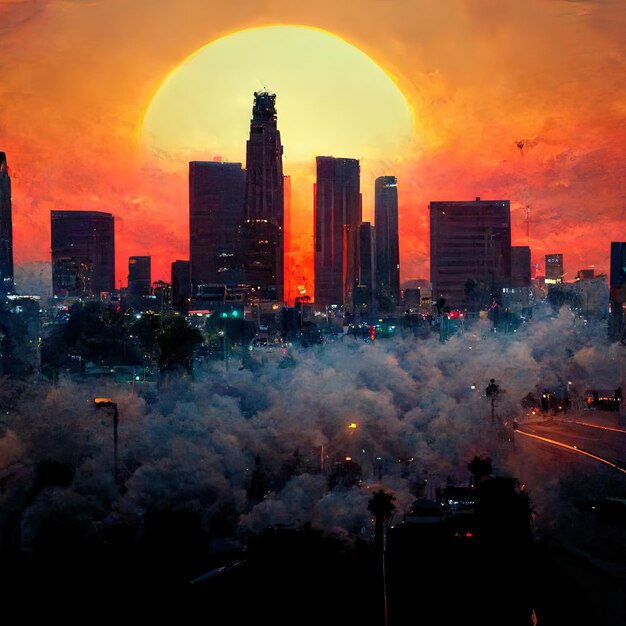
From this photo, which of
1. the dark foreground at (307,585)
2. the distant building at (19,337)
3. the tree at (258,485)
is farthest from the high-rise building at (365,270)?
the dark foreground at (307,585)

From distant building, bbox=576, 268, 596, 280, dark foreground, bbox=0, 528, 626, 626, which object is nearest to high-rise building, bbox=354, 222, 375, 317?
distant building, bbox=576, 268, 596, 280

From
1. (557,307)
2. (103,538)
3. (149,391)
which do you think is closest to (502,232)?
(557,307)

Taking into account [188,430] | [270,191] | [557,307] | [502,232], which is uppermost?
[270,191]

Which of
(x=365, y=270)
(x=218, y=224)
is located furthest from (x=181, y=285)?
(x=365, y=270)

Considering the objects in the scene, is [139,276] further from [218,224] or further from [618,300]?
[618,300]

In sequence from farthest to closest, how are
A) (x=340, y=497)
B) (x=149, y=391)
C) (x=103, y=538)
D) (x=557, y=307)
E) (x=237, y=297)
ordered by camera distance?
(x=237, y=297) < (x=557, y=307) < (x=149, y=391) < (x=340, y=497) < (x=103, y=538)

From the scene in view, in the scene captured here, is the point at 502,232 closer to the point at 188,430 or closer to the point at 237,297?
the point at 237,297
